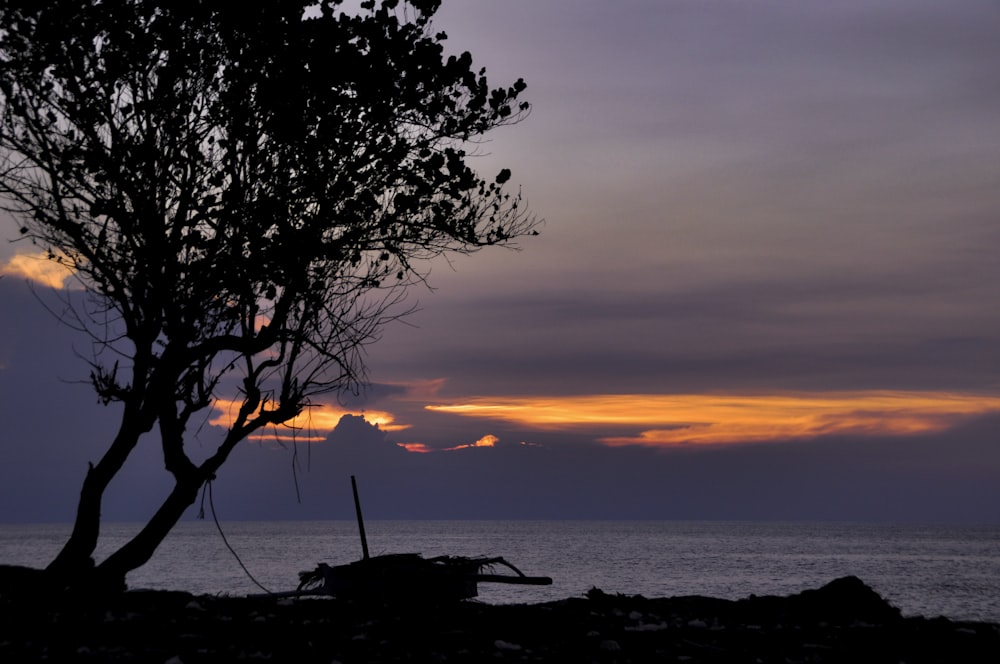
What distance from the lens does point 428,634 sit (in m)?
17.0

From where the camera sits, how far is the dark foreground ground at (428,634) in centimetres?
1519

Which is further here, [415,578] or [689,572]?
[689,572]

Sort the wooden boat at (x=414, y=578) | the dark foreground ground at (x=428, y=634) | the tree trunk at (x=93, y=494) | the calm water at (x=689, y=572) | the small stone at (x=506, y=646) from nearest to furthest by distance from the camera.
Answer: the dark foreground ground at (x=428, y=634) < the small stone at (x=506, y=646) < the tree trunk at (x=93, y=494) < the wooden boat at (x=414, y=578) < the calm water at (x=689, y=572)

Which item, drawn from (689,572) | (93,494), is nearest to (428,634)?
(93,494)

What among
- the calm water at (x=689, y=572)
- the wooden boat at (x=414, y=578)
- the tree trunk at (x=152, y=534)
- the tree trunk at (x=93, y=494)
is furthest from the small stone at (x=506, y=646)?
the calm water at (x=689, y=572)

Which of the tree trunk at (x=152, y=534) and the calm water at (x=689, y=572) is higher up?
the tree trunk at (x=152, y=534)

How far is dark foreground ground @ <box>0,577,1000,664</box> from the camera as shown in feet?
49.8

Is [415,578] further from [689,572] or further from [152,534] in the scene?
[689,572]

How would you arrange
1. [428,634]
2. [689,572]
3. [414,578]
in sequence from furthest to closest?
1. [689,572]
2. [414,578]
3. [428,634]

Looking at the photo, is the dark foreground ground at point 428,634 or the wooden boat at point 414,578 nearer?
the dark foreground ground at point 428,634

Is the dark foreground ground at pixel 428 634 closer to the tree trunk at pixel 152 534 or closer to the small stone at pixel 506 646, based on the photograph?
the small stone at pixel 506 646

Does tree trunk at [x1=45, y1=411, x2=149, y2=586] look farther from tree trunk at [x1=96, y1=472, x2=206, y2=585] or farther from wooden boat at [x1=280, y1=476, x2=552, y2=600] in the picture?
wooden boat at [x1=280, y1=476, x2=552, y2=600]

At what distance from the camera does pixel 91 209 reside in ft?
63.7

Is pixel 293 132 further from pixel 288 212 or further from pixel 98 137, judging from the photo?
pixel 98 137
